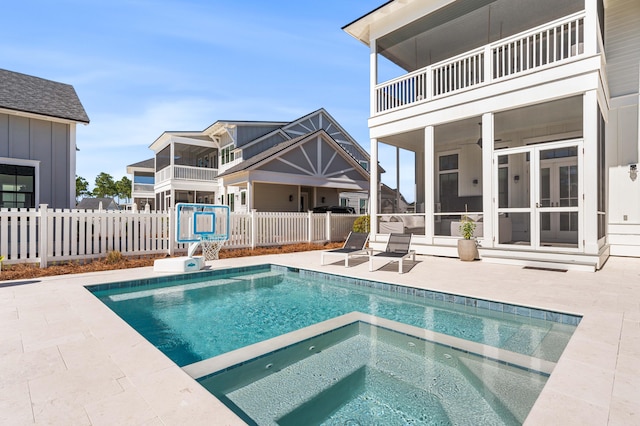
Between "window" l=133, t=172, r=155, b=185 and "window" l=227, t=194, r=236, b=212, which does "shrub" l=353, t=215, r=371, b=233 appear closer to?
"window" l=227, t=194, r=236, b=212

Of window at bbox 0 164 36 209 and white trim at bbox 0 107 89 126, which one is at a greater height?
white trim at bbox 0 107 89 126

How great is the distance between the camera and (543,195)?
354 inches

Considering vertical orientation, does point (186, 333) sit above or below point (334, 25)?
below

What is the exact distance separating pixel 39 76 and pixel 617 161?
20162 mm

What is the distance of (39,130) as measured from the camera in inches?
427

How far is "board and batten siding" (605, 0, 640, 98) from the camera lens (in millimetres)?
9102

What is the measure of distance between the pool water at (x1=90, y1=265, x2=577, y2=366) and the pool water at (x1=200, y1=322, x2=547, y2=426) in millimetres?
667

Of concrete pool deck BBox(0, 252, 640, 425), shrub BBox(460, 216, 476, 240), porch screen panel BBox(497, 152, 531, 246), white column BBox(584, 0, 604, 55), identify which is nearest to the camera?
concrete pool deck BBox(0, 252, 640, 425)

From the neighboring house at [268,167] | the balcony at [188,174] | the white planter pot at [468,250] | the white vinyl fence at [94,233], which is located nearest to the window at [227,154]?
the neighboring house at [268,167]

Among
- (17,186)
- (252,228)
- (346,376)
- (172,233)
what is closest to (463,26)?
(252,228)

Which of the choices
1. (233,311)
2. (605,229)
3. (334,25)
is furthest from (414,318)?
(334,25)

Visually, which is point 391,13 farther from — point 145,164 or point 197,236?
point 145,164

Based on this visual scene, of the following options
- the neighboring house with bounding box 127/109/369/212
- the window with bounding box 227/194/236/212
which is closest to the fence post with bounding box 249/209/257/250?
the neighboring house with bounding box 127/109/369/212

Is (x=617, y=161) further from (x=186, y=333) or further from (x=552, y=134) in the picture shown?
(x=186, y=333)
